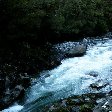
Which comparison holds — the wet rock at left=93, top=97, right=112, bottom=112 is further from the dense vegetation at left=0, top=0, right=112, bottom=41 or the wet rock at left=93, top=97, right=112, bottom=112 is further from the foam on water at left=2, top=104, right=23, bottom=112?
the dense vegetation at left=0, top=0, right=112, bottom=41

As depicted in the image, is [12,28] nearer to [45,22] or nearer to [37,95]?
[45,22]

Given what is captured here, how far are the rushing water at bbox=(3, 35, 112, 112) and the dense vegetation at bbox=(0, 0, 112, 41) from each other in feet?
8.51

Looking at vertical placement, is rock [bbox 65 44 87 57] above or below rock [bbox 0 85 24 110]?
above

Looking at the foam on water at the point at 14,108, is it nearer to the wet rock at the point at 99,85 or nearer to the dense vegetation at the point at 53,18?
the wet rock at the point at 99,85

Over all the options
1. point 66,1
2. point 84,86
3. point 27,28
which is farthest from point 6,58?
point 66,1

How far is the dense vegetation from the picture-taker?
1672cm

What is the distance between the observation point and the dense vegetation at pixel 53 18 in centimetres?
1672

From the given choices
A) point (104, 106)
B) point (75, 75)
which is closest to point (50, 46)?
point (75, 75)

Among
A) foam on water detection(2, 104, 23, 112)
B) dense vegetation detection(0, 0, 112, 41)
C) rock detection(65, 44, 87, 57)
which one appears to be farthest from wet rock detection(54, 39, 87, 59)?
foam on water detection(2, 104, 23, 112)

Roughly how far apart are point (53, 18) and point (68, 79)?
5443mm

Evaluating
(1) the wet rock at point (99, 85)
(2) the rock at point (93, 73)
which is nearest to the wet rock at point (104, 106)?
(1) the wet rock at point (99, 85)

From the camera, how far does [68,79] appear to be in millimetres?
14383

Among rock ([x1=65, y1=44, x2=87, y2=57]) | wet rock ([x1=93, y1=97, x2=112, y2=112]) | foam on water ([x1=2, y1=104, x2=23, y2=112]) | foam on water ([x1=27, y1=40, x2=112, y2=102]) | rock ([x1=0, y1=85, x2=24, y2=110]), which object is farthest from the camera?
rock ([x1=65, y1=44, x2=87, y2=57])

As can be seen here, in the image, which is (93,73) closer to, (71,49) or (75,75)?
(75,75)
